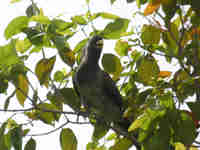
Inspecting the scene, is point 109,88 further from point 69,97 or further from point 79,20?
point 79,20

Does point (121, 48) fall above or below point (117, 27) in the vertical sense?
below

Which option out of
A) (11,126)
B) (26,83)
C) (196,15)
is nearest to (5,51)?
(26,83)

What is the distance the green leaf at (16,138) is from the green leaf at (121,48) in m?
0.74

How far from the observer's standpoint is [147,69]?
5.19ft

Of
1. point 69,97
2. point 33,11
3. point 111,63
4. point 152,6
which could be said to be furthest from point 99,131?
point 152,6

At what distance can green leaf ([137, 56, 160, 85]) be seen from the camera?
1.58m

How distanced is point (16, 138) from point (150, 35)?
0.88 m

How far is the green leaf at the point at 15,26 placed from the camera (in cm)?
149

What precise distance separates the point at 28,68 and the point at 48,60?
0.14m

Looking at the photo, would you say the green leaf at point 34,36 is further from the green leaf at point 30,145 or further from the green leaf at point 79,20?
the green leaf at point 30,145

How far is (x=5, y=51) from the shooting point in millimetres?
1477

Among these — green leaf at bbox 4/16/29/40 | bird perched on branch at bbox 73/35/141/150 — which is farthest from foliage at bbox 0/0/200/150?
bird perched on branch at bbox 73/35/141/150

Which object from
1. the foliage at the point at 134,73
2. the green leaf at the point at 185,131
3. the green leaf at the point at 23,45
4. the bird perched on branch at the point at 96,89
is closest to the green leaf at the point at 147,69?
the foliage at the point at 134,73

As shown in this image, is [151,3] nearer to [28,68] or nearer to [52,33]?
[52,33]
